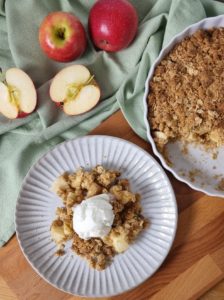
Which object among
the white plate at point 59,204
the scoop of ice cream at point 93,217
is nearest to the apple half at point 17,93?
the white plate at point 59,204

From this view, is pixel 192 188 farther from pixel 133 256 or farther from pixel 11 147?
pixel 11 147

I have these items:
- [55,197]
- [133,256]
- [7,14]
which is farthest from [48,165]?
[7,14]

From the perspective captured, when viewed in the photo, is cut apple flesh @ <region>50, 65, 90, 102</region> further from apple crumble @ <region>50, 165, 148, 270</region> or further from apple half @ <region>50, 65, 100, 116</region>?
apple crumble @ <region>50, 165, 148, 270</region>

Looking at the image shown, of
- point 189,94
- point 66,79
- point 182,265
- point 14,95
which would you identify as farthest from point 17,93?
point 182,265

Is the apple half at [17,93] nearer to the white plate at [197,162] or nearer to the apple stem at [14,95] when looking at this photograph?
the apple stem at [14,95]

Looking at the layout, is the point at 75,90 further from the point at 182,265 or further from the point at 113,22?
the point at 182,265

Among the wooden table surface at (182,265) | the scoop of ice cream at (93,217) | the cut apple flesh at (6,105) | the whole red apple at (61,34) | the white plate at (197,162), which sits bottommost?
the wooden table surface at (182,265)
